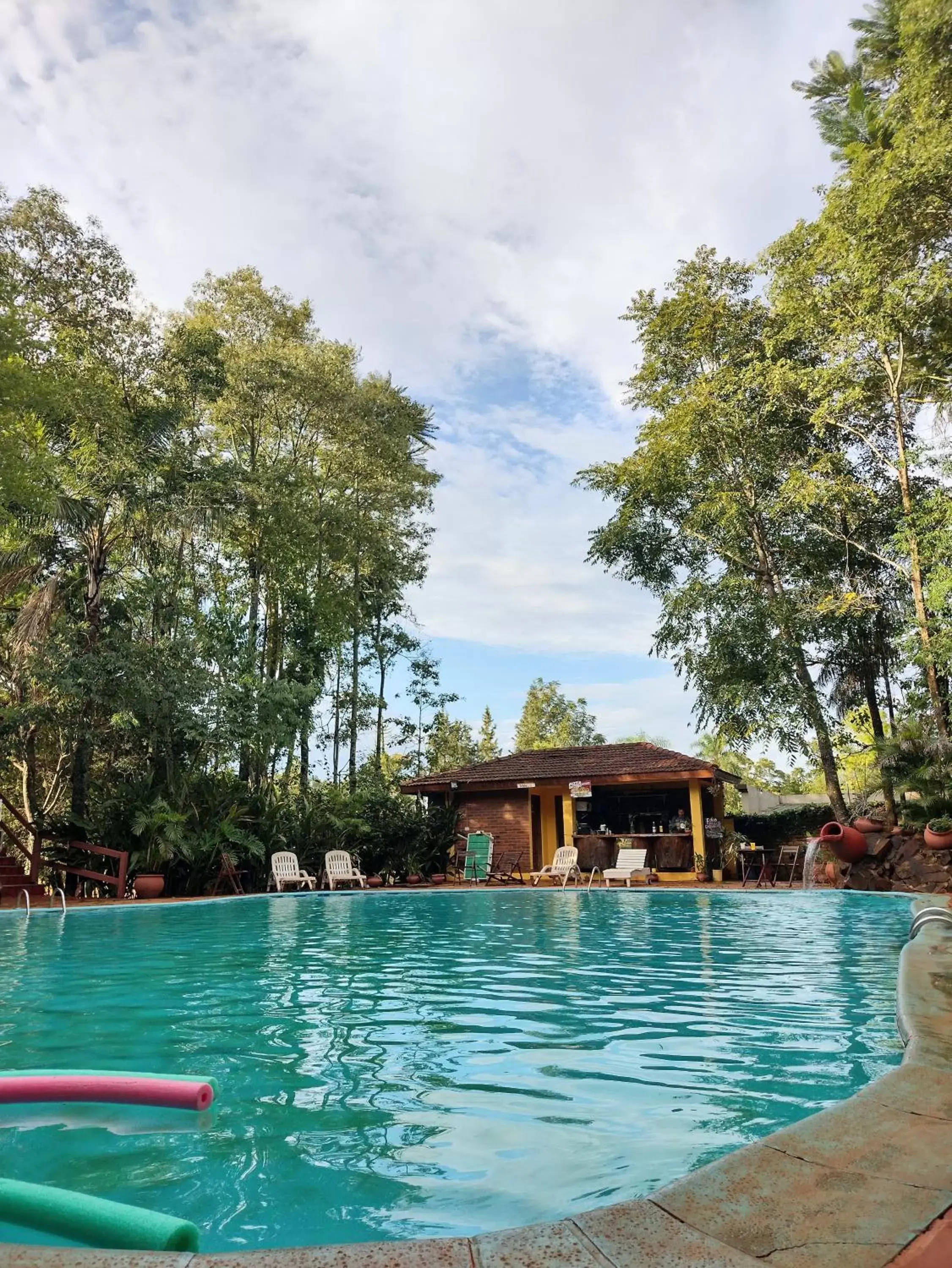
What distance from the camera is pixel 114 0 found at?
1013 centimetres

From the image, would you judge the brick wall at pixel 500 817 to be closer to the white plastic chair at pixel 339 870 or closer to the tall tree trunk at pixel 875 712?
the white plastic chair at pixel 339 870

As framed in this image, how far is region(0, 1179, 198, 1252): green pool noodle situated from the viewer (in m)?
1.42

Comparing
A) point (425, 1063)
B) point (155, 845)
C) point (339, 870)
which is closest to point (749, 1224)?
point (425, 1063)

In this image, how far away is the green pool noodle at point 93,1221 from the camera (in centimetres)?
142

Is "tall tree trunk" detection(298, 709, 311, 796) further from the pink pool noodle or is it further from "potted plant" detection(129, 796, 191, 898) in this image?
the pink pool noodle

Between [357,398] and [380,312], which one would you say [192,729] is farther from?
[380,312]

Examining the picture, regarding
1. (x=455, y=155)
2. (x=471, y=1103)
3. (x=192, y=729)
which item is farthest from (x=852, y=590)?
(x=471, y=1103)

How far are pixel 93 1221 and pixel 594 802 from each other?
2222cm

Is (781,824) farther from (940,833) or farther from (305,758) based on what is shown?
(305,758)

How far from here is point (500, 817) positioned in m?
21.5

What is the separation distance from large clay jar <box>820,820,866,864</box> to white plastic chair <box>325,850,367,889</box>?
8707 mm

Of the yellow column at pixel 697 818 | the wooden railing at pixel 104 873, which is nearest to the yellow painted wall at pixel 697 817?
the yellow column at pixel 697 818

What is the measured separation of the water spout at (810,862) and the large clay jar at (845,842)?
3.94 feet

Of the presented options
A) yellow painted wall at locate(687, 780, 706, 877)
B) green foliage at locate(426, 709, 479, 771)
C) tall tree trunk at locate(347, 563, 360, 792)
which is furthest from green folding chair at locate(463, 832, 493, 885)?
green foliage at locate(426, 709, 479, 771)
